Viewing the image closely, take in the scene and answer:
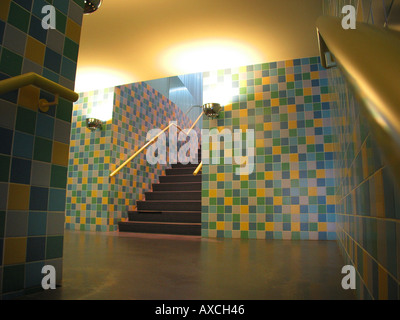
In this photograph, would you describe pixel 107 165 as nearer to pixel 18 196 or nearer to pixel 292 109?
pixel 292 109

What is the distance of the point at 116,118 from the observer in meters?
5.46

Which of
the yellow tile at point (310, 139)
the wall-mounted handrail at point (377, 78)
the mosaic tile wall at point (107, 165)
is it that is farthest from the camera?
the mosaic tile wall at point (107, 165)

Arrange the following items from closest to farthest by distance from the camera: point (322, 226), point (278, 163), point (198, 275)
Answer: point (198, 275)
point (322, 226)
point (278, 163)

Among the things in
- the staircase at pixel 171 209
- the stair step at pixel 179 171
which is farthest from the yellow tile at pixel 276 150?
the stair step at pixel 179 171

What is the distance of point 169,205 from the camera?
514 centimetres

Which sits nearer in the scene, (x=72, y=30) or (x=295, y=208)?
(x=72, y=30)

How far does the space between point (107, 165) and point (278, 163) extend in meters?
2.96

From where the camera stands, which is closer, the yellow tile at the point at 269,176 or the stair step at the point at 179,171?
the yellow tile at the point at 269,176

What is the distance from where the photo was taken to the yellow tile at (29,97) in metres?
1.38

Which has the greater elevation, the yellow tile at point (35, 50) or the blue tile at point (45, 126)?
the yellow tile at point (35, 50)

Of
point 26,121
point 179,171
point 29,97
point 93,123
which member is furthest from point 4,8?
point 179,171

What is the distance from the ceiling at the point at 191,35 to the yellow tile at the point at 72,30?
160cm

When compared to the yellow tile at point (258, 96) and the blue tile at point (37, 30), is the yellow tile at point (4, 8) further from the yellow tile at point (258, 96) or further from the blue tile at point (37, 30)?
the yellow tile at point (258, 96)

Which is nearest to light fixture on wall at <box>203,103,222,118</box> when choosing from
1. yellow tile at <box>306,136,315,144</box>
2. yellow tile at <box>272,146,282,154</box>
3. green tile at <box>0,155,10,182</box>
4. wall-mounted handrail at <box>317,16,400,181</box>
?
yellow tile at <box>272,146,282,154</box>
